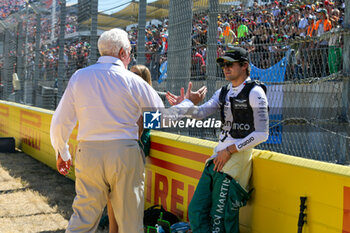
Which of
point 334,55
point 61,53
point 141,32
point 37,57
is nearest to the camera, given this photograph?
point 334,55

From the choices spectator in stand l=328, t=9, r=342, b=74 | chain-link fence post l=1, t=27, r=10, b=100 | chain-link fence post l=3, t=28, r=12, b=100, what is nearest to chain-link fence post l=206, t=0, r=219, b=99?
spectator in stand l=328, t=9, r=342, b=74

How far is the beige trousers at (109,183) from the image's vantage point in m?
2.95

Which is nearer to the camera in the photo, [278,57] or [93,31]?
[278,57]

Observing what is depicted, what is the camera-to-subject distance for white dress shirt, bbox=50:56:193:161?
2.99 m

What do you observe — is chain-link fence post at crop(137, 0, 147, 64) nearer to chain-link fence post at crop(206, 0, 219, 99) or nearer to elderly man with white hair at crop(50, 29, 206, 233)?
chain-link fence post at crop(206, 0, 219, 99)

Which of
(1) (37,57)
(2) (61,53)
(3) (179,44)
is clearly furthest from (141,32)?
(1) (37,57)

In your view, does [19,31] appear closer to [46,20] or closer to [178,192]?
[46,20]

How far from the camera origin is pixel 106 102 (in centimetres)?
300

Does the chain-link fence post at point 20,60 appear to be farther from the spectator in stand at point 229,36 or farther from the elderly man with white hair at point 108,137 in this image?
the elderly man with white hair at point 108,137

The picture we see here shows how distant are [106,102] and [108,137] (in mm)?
248

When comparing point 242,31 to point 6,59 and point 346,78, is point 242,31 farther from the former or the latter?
point 6,59

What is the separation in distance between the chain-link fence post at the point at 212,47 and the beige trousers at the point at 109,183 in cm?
156

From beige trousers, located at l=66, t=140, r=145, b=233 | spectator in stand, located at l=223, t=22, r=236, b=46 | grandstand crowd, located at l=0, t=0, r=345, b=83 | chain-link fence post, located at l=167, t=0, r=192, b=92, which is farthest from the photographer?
spectator in stand, located at l=223, t=22, r=236, b=46

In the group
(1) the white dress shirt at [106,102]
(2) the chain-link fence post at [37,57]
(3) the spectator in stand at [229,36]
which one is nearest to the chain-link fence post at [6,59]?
(2) the chain-link fence post at [37,57]
